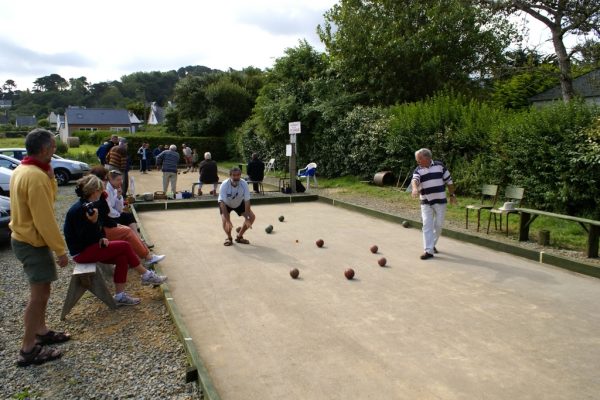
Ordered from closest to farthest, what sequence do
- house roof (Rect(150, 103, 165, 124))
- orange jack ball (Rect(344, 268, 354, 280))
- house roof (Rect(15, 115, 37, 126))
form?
1. orange jack ball (Rect(344, 268, 354, 280))
2. house roof (Rect(150, 103, 165, 124))
3. house roof (Rect(15, 115, 37, 126))

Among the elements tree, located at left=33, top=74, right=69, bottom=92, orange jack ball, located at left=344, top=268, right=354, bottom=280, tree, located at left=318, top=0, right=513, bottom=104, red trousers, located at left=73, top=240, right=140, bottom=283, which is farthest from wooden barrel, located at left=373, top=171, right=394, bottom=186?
tree, located at left=33, top=74, right=69, bottom=92

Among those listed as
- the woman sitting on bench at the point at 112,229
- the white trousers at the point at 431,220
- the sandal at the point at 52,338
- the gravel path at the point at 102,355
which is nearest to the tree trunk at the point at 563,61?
the white trousers at the point at 431,220

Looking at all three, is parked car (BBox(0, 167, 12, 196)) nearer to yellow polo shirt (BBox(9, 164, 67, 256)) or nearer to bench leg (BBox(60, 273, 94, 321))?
bench leg (BBox(60, 273, 94, 321))

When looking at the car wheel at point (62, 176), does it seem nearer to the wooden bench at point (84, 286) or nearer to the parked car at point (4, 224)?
the parked car at point (4, 224)

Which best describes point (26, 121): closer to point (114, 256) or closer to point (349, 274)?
point (114, 256)

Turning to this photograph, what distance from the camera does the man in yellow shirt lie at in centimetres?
396

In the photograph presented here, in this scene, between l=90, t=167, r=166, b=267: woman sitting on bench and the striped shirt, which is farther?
the striped shirt

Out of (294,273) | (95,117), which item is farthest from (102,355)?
(95,117)

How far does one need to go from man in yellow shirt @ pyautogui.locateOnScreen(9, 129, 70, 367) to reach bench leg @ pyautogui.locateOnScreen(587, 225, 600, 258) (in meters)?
7.17

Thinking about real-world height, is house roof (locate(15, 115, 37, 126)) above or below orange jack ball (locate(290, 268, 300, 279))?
above

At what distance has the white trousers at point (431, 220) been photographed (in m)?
7.62

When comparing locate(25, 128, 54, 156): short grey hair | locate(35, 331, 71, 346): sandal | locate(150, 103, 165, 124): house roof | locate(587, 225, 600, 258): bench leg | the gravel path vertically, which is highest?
locate(150, 103, 165, 124): house roof

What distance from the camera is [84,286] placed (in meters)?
5.13

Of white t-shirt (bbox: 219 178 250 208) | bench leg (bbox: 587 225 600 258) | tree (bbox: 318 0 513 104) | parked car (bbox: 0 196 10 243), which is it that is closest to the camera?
bench leg (bbox: 587 225 600 258)
